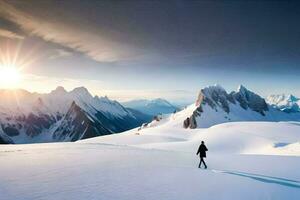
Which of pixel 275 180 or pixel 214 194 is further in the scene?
pixel 275 180

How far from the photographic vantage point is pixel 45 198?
37.9 feet

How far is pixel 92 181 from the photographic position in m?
14.5

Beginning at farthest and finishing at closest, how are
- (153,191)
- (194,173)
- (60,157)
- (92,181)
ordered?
1. (60,157)
2. (194,173)
3. (92,181)
4. (153,191)

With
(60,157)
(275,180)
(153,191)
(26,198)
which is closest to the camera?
(26,198)

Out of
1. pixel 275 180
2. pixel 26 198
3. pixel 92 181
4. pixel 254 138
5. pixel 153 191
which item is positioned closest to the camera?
pixel 26 198

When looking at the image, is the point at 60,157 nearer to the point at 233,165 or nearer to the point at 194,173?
the point at 194,173

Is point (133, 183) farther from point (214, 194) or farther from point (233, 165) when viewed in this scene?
point (233, 165)

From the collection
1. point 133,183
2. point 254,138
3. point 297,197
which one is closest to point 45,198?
point 133,183

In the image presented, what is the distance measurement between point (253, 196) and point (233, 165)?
8471 mm

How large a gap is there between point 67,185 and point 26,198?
2.29 metres

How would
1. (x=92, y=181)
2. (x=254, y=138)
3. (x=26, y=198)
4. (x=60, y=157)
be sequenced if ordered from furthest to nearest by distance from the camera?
(x=254, y=138) < (x=60, y=157) < (x=92, y=181) < (x=26, y=198)

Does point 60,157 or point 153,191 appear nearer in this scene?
point 153,191

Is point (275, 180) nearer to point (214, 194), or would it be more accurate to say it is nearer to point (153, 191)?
point (214, 194)

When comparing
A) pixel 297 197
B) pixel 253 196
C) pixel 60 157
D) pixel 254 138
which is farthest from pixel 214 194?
pixel 254 138
